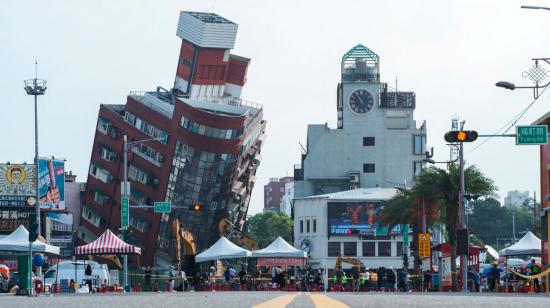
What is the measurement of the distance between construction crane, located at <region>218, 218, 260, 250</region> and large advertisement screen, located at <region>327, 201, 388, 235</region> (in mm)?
17115

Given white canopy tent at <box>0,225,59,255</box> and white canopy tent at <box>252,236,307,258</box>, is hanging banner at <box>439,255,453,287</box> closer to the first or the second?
white canopy tent at <box>252,236,307,258</box>

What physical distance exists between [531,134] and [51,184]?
69.8 metres

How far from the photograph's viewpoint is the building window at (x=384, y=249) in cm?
11862

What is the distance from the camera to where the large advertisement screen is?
386 feet

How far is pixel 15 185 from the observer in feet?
343

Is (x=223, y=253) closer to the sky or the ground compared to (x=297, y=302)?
closer to the sky

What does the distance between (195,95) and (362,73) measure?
18156 millimetres

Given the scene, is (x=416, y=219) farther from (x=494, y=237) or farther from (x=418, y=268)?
(x=494, y=237)

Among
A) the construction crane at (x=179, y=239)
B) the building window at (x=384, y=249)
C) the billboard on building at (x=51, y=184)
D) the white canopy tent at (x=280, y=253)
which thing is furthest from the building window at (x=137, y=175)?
the white canopy tent at (x=280, y=253)

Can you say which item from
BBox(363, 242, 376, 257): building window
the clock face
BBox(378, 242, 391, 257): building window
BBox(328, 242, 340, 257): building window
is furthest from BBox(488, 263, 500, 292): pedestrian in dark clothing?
the clock face

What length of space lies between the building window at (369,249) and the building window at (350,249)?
37.0 inches

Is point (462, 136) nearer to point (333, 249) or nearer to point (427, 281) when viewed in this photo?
point (427, 281)

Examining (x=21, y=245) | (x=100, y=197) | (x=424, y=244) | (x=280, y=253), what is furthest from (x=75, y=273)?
(x=100, y=197)

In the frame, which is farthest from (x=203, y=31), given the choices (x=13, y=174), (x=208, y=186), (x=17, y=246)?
(x=17, y=246)
